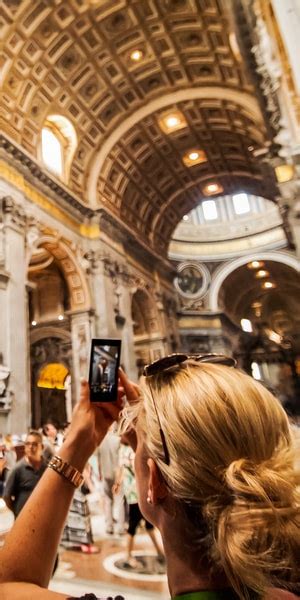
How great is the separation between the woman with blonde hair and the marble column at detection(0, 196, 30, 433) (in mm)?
8312

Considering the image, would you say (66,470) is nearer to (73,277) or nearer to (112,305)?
(73,277)

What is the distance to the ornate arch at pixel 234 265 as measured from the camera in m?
28.8

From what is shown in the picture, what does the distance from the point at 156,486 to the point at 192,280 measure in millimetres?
28415

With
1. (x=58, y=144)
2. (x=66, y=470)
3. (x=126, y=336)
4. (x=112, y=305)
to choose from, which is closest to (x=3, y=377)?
(x=112, y=305)

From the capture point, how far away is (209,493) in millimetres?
766

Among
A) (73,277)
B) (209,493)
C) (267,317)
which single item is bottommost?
(209,493)

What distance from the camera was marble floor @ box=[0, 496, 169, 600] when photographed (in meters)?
4.05

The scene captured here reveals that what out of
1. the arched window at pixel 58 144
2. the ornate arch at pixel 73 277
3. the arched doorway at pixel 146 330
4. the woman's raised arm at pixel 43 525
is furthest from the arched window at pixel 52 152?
the woman's raised arm at pixel 43 525

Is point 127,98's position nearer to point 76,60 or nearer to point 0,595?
point 76,60

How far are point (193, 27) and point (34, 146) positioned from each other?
18.4 ft

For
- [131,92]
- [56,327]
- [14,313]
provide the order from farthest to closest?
[56,327] → [131,92] → [14,313]

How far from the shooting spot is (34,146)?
1161 centimetres

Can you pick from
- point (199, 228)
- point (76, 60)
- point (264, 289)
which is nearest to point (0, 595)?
point (76, 60)

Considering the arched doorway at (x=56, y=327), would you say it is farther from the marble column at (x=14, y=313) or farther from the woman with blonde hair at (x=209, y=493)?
the woman with blonde hair at (x=209, y=493)
